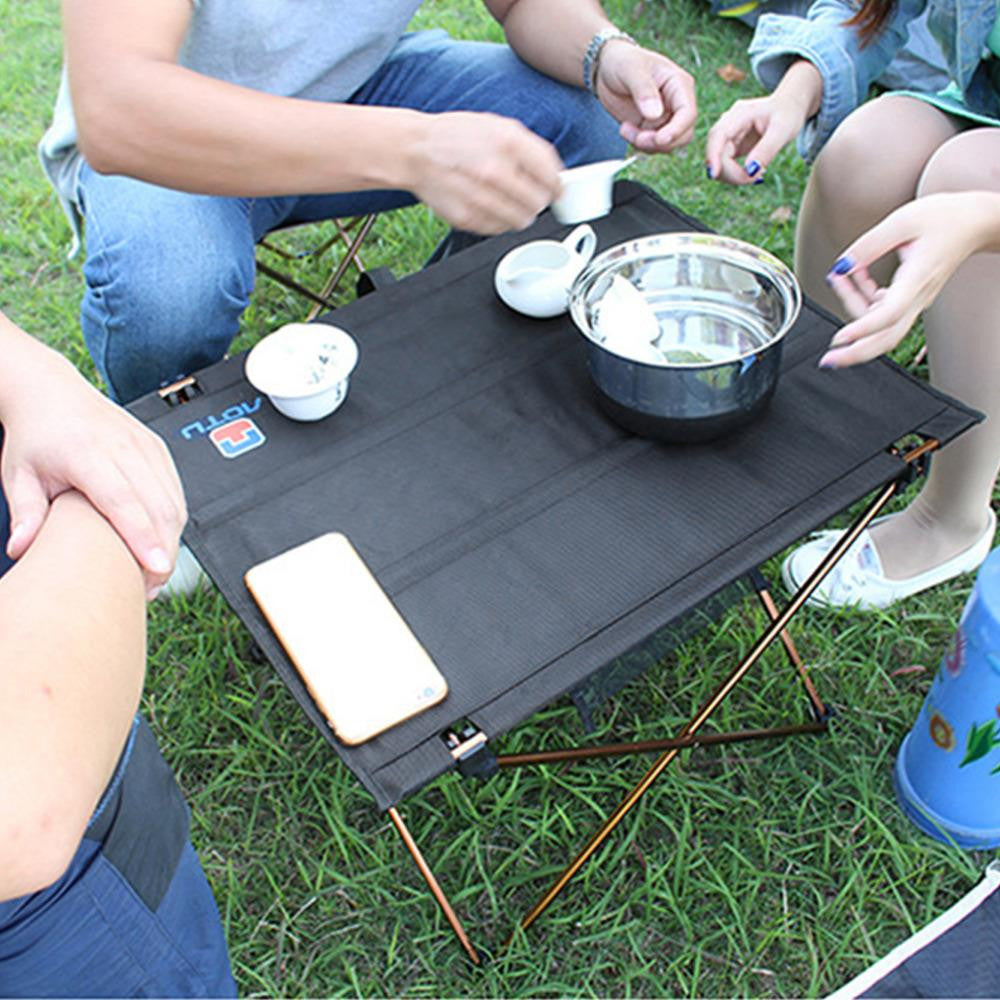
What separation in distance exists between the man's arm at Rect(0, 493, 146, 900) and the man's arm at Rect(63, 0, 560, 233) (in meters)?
0.73

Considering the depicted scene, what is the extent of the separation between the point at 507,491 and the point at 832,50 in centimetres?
112

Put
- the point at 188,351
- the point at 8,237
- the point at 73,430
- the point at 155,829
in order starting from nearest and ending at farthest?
1. the point at 73,430
2. the point at 155,829
3. the point at 188,351
4. the point at 8,237

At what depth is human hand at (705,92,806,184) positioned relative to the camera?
1.71 m

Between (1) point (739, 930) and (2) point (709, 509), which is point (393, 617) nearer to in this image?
(2) point (709, 509)

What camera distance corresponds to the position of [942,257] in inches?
52.6

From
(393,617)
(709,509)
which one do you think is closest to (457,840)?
(393,617)

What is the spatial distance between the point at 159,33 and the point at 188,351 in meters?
0.53

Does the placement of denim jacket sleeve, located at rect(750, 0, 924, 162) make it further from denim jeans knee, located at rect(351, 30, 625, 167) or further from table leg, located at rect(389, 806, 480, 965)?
table leg, located at rect(389, 806, 480, 965)

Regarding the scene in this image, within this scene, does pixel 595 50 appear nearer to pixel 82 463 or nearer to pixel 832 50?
pixel 832 50

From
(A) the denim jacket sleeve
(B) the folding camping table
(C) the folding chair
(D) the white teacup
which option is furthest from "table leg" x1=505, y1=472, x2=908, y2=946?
(C) the folding chair

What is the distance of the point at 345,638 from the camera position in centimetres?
119

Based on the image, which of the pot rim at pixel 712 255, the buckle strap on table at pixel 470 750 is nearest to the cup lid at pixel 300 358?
the pot rim at pixel 712 255

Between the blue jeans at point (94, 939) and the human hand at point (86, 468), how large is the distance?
115 mm

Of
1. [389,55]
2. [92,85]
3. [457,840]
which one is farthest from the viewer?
[389,55]
